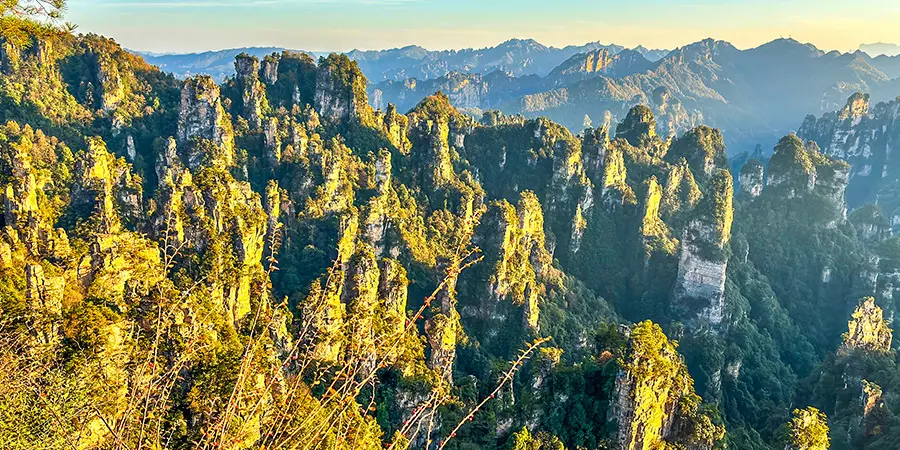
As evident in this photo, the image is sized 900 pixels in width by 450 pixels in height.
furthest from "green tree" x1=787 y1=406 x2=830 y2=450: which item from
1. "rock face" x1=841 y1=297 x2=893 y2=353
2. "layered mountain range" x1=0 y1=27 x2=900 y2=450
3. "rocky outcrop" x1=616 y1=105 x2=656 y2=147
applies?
"rocky outcrop" x1=616 y1=105 x2=656 y2=147

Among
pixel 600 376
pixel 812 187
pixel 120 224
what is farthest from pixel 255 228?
pixel 812 187

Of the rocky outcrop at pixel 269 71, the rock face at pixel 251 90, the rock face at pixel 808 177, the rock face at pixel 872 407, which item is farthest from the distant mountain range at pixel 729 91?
the rock face at pixel 872 407

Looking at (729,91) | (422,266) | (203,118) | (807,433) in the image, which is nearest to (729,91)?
(729,91)

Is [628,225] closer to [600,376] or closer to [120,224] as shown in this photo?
[600,376]

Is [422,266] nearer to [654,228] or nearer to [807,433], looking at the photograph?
[654,228]

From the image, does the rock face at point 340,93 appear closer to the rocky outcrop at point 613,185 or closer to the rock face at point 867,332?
the rocky outcrop at point 613,185

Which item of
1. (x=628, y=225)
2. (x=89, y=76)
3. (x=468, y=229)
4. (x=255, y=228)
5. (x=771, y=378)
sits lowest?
(x=771, y=378)
